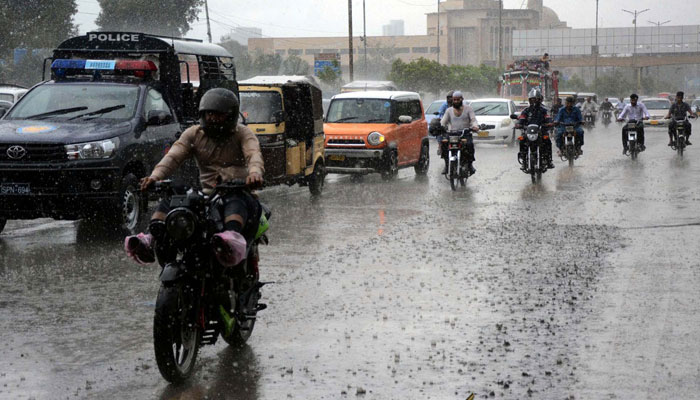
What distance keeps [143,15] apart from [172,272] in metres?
67.8

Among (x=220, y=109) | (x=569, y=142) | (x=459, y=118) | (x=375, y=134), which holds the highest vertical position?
(x=220, y=109)

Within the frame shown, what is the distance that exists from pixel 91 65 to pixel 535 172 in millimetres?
9051

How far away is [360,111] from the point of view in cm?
2180

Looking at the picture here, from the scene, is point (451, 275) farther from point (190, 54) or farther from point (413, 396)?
point (190, 54)

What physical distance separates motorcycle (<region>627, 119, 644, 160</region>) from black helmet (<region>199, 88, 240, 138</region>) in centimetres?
2137

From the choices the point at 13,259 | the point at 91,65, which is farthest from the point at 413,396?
the point at 91,65

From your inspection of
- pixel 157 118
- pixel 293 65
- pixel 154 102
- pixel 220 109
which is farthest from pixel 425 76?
pixel 220 109

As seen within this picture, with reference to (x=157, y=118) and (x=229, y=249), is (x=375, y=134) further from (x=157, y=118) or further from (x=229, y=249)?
(x=229, y=249)

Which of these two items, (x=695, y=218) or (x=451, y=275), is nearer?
(x=451, y=275)

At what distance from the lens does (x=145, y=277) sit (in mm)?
9656

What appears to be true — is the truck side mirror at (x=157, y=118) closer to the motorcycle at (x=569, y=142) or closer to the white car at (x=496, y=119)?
the motorcycle at (x=569, y=142)

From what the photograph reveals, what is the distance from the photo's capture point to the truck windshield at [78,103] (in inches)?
511

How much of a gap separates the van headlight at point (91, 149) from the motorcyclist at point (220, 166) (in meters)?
5.48

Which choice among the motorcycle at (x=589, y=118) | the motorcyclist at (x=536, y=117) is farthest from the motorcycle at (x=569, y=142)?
the motorcycle at (x=589, y=118)
